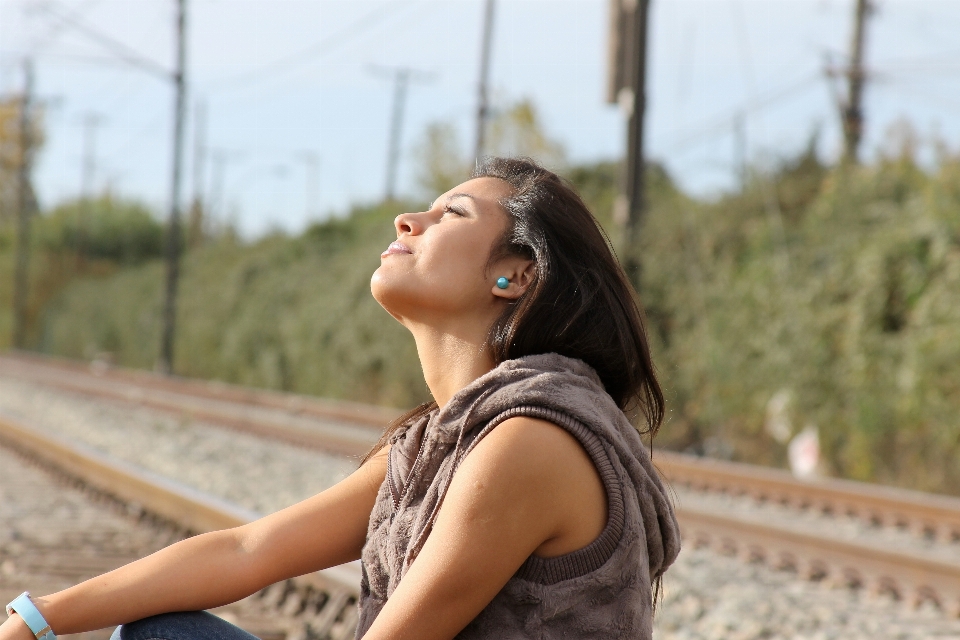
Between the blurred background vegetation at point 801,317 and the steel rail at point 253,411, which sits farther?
the steel rail at point 253,411

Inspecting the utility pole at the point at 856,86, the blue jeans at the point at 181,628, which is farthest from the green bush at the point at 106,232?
the blue jeans at the point at 181,628

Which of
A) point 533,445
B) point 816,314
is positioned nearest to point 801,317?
point 816,314

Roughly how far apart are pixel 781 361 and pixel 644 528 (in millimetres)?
9895

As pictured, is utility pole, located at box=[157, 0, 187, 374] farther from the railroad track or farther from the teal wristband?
the teal wristband

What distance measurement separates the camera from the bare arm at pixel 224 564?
84.7 inches

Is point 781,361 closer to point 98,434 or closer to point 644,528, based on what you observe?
point 98,434

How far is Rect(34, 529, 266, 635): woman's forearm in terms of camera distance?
2141 millimetres

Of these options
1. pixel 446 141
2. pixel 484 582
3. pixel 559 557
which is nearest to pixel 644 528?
pixel 559 557

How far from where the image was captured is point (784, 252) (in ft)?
38.6

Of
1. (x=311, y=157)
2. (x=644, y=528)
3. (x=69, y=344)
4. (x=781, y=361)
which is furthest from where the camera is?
(x=311, y=157)

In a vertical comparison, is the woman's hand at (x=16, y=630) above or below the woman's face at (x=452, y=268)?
below

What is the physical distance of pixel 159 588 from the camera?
2148 millimetres

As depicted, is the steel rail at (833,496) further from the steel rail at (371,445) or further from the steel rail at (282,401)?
the steel rail at (282,401)

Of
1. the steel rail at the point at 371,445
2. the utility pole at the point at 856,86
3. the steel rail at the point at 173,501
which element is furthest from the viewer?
the utility pole at the point at 856,86
